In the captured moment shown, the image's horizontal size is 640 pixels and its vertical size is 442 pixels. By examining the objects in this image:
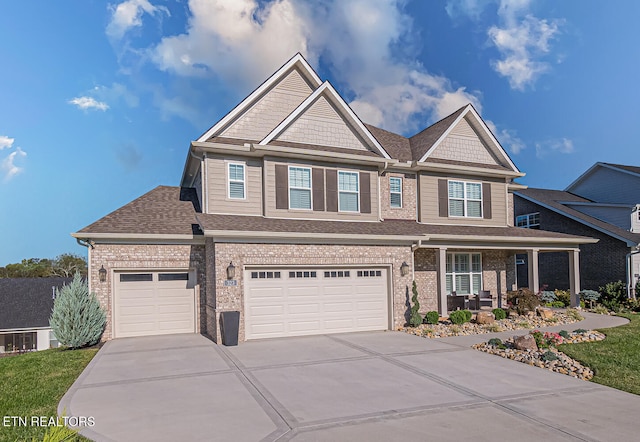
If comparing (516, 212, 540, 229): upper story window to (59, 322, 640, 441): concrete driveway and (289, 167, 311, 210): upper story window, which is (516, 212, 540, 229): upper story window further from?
(59, 322, 640, 441): concrete driveway

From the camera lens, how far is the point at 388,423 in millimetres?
6230

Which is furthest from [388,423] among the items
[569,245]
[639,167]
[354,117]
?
[639,167]

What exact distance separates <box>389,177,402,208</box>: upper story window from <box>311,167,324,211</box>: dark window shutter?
346 cm

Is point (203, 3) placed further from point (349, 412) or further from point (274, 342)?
point (349, 412)

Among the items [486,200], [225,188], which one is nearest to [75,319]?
[225,188]

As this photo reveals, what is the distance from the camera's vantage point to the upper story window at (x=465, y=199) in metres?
18.8

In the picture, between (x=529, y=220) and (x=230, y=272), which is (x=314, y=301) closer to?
(x=230, y=272)

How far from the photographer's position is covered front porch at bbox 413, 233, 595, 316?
17.4m

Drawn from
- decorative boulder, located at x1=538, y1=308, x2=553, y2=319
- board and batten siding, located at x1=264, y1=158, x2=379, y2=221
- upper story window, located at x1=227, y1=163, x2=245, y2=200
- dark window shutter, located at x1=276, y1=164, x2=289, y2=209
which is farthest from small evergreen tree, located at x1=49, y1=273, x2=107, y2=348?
decorative boulder, located at x1=538, y1=308, x2=553, y2=319

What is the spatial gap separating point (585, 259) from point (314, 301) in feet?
56.1

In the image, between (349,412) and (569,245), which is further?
(569,245)

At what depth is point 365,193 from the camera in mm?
16766

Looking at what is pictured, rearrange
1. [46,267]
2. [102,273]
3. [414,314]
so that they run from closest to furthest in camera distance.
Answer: [102,273], [414,314], [46,267]

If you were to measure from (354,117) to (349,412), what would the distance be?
12.1 meters
